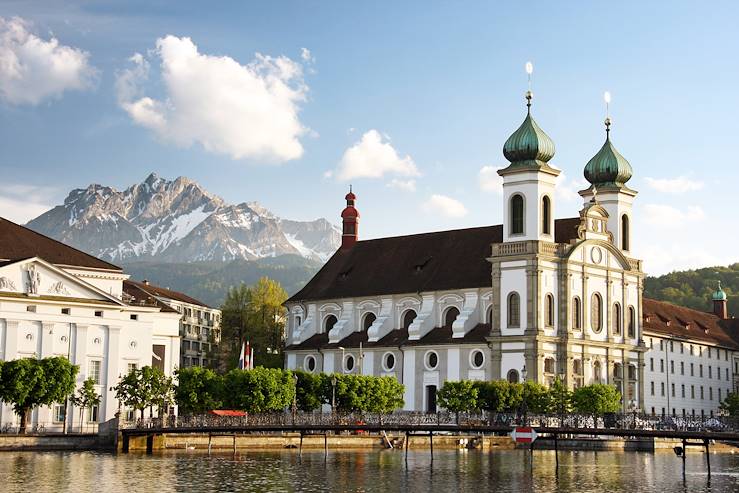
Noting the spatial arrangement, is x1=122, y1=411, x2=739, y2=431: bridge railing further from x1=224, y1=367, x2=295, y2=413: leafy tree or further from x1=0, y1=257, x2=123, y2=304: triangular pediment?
x1=0, y1=257, x2=123, y2=304: triangular pediment

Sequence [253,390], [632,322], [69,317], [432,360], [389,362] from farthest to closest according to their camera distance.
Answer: [389,362] < [632,322] < [432,360] < [253,390] < [69,317]

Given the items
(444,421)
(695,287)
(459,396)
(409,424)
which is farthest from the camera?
(695,287)

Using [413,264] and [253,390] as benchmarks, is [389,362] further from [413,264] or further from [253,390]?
[253,390]

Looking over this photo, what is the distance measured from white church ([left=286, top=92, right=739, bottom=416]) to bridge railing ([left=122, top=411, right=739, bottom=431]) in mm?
13092

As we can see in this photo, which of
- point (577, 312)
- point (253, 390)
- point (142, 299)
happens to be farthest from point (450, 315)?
point (142, 299)

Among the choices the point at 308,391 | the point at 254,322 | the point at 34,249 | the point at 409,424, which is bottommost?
the point at 409,424

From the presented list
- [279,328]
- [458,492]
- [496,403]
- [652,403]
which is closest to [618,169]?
[652,403]

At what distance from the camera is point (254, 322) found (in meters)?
140

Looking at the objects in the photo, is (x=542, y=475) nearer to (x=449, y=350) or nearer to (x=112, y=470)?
(x=112, y=470)

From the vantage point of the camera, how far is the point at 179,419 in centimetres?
8056

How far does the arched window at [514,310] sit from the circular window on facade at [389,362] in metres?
13.4

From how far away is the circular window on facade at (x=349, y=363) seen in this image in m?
115

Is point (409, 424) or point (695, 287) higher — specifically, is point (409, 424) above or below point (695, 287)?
below

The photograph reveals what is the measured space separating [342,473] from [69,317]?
98.3ft
